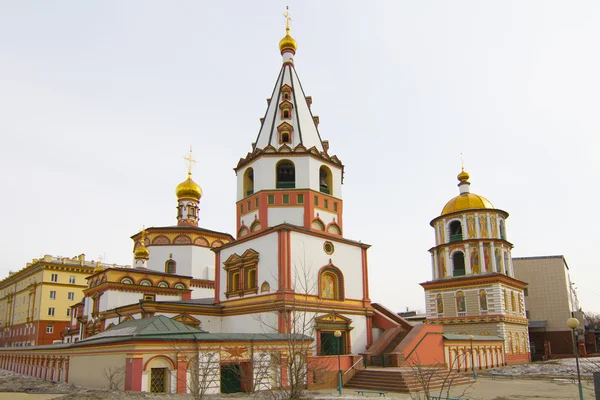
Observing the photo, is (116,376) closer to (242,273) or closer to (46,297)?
(242,273)

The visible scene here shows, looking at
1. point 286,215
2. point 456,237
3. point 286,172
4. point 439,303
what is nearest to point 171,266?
point 286,172

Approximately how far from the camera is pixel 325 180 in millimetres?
26500

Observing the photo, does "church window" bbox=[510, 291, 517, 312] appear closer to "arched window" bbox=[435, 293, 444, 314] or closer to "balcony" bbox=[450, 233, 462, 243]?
"arched window" bbox=[435, 293, 444, 314]

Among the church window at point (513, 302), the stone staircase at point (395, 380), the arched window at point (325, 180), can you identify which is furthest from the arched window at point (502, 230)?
the stone staircase at point (395, 380)

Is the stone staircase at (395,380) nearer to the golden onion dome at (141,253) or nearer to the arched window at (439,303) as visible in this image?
the arched window at (439,303)

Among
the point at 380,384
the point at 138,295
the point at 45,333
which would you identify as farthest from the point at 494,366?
the point at 45,333

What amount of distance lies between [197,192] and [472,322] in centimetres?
2263

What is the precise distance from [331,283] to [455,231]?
1688cm

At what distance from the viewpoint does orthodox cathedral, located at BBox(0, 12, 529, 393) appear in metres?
17.0

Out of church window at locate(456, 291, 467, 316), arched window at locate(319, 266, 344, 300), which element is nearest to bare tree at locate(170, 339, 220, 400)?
arched window at locate(319, 266, 344, 300)

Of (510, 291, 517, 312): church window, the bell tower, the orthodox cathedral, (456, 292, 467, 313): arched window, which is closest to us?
the orthodox cathedral

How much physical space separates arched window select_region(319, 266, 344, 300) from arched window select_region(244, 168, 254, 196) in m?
5.89

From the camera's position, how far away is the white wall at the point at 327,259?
23.0 m

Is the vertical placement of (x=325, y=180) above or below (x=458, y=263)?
above
